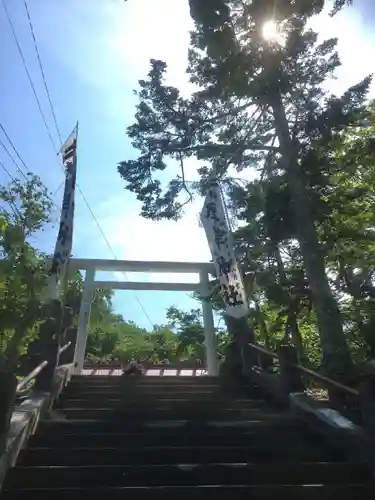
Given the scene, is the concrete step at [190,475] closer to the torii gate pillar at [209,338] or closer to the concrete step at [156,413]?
the concrete step at [156,413]

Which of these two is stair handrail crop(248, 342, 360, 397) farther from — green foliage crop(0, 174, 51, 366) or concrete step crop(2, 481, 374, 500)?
green foliage crop(0, 174, 51, 366)

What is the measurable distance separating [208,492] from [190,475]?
0.42m

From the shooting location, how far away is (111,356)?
28547 mm

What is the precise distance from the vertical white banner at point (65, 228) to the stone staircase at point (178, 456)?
2.81 m

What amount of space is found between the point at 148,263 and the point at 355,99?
7568 millimetres

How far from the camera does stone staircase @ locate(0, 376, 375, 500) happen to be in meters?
4.25

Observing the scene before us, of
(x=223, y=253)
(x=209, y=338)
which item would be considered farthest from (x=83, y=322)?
(x=223, y=253)

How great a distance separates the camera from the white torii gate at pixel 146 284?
41.4ft

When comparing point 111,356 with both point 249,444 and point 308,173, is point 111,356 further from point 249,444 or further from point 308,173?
point 249,444

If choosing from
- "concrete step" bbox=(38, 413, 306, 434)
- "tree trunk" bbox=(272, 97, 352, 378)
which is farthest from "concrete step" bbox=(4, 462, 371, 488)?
"tree trunk" bbox=(272, 97, 352, 378)

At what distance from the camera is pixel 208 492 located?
423 cm

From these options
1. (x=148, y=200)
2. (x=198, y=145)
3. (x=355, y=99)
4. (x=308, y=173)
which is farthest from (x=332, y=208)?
(x=148, y=200)

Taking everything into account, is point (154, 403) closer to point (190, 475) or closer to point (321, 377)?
point (190, 475)

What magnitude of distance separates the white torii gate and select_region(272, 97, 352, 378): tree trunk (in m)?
4.59
